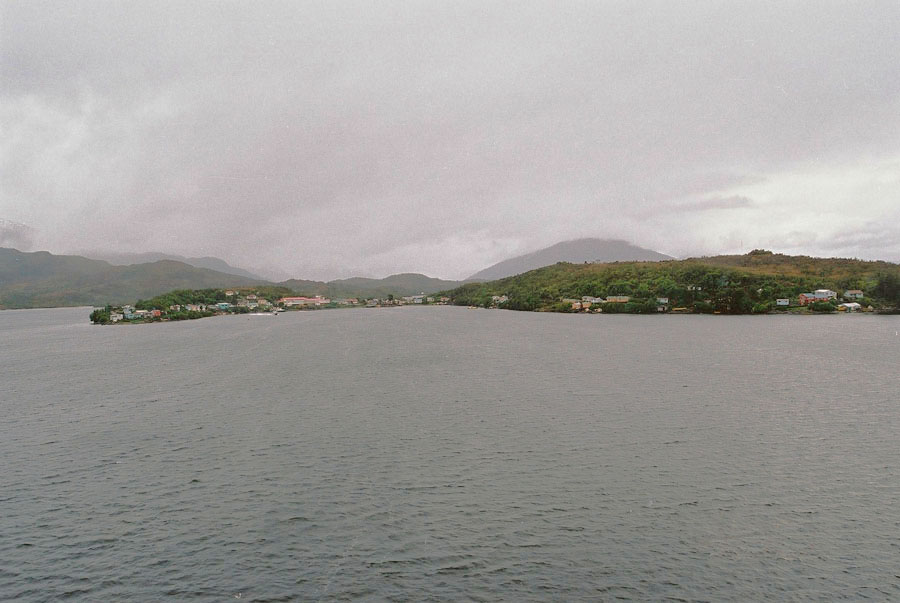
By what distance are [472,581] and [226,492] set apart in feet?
42.7

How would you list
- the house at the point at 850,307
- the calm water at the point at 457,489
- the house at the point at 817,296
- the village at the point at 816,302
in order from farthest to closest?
the house at the point at 817,296 < the village at the point at 816,302 < the house at the point at 850,307 < the calm water at the point at 457,489

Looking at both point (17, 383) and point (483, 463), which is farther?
point (17, 383)

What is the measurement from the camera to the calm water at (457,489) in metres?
15.2

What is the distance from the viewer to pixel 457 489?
21766mm

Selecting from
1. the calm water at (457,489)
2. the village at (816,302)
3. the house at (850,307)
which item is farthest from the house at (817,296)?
the calm water at (457,489)

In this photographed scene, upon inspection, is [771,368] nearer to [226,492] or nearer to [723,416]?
Answer: [723,416]

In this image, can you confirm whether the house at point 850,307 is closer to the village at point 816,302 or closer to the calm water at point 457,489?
the village at point 816,302

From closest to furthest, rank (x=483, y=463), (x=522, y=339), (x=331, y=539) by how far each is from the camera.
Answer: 1. (x=331, y=539)
2. (x=483, y=463)
3. (x=522, y=339)

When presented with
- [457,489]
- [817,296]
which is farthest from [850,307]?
[457,489]


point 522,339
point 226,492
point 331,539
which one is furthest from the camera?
point 522,339

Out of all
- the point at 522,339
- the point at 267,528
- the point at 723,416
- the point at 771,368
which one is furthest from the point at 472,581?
the point at 522,339

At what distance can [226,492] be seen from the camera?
2189cm

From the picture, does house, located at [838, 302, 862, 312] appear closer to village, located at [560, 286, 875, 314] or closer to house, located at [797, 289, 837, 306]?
village, located at [560, 286, 875, 314]

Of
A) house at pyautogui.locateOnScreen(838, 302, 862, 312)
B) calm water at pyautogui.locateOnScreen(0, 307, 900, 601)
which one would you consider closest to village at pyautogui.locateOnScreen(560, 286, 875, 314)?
house at pyautogui.locateOnScreen(838, 302, 862, 312)
